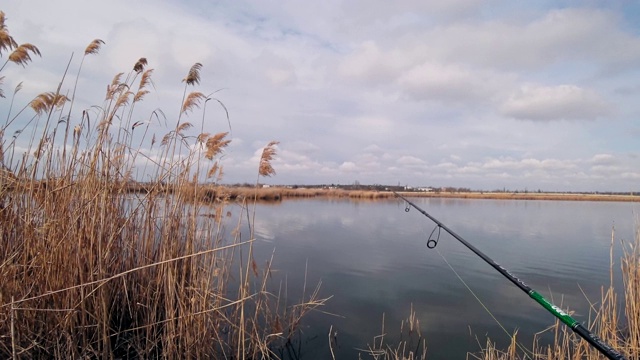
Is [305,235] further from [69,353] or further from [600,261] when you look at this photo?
[69,353]

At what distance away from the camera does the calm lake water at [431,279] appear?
546cm

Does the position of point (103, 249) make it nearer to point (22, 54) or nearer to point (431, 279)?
point (22, 54)

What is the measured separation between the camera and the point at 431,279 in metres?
8.60

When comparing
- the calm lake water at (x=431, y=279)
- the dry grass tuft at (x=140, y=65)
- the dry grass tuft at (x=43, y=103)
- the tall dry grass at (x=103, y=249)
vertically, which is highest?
the dry grass tuft at (x=140, y=65)

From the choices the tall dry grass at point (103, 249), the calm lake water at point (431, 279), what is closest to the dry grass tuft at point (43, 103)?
the tall dry grass at point (103, 249)

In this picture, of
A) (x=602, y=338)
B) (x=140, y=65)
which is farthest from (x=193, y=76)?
(x=602, y=338)

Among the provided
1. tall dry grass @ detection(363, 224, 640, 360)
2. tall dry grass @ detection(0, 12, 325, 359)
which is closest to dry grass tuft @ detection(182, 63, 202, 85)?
tall dry grass @ detection(0, 12, 325, 359)

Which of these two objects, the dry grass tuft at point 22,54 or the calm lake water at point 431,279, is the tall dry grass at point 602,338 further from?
the dry grass tuft at point 22,54

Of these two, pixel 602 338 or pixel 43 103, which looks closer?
pixel 43 103

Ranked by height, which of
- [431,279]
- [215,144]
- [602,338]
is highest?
[215,144]

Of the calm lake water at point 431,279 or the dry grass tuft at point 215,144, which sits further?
the calm lake water at point 431,279

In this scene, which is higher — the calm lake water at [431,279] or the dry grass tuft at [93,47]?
the dry grass tuft at [93,47]

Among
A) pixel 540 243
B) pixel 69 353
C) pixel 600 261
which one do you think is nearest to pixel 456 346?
pixel 69 353

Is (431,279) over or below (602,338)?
below
